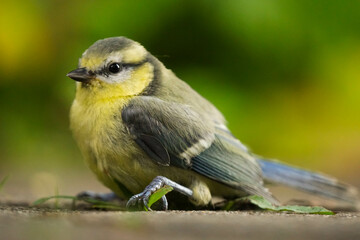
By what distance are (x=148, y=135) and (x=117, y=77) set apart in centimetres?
42

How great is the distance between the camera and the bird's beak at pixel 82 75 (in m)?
3.37

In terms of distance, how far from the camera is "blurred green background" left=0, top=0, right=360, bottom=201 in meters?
5.75

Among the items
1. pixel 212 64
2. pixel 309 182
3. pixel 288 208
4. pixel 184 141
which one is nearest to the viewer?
pixel 288 208

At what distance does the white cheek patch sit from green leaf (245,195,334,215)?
0.90 m

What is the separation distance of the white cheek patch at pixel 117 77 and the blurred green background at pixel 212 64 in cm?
219

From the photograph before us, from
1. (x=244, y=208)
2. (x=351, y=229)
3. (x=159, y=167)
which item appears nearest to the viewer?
(x=351, y=229)

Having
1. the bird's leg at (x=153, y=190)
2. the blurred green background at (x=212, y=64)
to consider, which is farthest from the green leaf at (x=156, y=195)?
the blurred green background at (x=212, y=64)

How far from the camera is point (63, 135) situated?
20.8ft

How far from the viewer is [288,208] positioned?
312 centimetres

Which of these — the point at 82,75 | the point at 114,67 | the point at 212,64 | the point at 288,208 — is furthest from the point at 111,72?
A: the point at 212,64

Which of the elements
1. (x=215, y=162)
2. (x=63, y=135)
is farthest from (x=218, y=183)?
(x=63, y=135)

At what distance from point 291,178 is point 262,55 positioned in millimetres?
1998

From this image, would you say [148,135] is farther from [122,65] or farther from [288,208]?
[288,208]

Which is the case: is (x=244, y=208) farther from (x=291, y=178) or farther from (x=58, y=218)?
(x=58, y=218)
